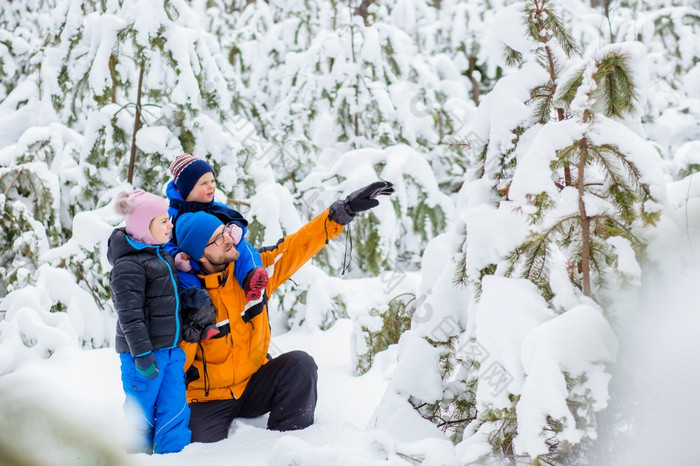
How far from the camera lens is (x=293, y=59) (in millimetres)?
7258

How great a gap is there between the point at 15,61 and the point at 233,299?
21.6ft

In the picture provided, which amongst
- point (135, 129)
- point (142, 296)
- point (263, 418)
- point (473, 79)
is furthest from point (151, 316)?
point (473, 79)

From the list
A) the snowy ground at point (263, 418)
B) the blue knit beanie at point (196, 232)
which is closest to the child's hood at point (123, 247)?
the blue knit beanie at point (196, 232)

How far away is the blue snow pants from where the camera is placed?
250 centimetres

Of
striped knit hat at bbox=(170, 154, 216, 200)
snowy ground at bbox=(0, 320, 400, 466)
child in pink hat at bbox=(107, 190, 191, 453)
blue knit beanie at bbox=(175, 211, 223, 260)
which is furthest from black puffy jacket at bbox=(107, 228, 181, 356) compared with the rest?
striped knit hat at bbox=(170, 154, 216, 200)

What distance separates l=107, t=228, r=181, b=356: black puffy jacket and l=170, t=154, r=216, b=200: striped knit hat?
0.45m

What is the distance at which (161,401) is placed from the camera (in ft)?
8.32

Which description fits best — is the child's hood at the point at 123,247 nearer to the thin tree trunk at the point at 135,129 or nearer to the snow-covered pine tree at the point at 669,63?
the thin tree trunk at the point at 135,129

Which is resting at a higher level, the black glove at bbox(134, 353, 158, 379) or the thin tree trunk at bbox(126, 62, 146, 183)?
the thin tree trunk at bbox(126, 62, 146, 183)

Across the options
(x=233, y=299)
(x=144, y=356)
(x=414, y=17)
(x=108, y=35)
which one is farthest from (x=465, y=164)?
(x=144, y=356)

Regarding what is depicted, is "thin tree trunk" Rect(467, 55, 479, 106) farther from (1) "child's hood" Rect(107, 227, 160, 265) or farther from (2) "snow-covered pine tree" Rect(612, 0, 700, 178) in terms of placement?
(1) "child's hood" Rect(107, 227, 160, 265)

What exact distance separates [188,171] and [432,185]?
2.99 metres

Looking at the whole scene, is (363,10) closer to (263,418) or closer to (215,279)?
(215,279)

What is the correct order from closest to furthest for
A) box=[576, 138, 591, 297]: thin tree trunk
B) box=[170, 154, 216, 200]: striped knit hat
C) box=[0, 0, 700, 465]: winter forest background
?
box=[0, 0, 700, 465]: winter forest background, box=[576, 138, 591, 297]: thin tree trunk, box=[170, 154, 216, 200]: striped knit hat
